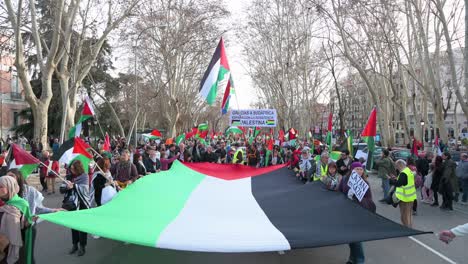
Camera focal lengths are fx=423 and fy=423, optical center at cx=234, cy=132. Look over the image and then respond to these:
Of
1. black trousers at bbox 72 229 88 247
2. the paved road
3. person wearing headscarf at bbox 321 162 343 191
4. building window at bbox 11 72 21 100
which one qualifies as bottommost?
the paved road

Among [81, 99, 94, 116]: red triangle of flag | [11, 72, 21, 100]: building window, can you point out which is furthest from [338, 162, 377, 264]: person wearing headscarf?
[11, 72, 21, 100]: building window

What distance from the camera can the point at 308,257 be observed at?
6.78m

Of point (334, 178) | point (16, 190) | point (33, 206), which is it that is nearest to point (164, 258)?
point (33, 206)

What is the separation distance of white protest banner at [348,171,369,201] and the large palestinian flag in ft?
0.94

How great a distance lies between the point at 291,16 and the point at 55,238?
2974 cm

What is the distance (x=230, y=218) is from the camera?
210 inches

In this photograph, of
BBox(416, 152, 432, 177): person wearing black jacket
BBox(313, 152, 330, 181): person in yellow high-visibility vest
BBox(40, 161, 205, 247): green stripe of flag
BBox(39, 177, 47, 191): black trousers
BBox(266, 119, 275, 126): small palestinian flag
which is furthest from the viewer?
BBox(266, 119, 275, 126): small palestinian flag

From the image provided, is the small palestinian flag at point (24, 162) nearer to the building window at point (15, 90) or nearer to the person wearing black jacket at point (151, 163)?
the person wearing black jacket at point (151, 163)

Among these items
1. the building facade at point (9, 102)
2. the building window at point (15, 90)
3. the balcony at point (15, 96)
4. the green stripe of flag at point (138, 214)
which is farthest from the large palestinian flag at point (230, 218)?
the building window at point (15, 90)

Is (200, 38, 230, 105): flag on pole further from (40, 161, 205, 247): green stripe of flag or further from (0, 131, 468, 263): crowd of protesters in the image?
(40, 161, 205, 247): green stripe of flag

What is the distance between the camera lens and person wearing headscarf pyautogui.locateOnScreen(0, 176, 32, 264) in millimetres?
4525

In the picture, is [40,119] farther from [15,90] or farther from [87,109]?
[15,90]

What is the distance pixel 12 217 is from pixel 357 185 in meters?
4.76

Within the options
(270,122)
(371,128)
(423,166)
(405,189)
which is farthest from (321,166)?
(270,122)
